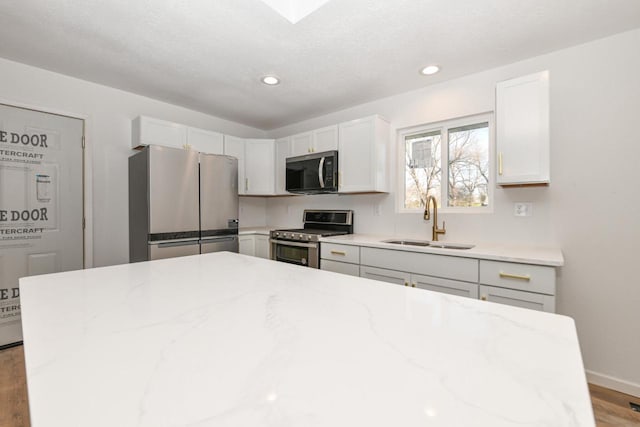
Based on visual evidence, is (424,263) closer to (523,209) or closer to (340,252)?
(340,252)

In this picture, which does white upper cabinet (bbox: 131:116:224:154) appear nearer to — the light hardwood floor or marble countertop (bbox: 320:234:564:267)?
the light hardwood floor

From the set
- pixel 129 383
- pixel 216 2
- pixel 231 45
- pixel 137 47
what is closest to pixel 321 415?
pixel 129 383

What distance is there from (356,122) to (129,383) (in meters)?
2.96

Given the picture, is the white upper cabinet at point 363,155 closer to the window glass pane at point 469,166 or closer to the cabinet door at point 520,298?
the window glass pane at point 469,166

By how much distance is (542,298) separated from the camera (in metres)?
1.78

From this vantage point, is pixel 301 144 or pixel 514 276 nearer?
pixel 514 276

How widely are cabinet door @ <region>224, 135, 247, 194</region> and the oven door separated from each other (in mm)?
1007

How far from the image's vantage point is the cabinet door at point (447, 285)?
6.68ft

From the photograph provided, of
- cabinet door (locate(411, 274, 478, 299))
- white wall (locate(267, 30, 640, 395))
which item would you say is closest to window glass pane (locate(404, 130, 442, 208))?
white wall (locate(267, 30, 640, 395))

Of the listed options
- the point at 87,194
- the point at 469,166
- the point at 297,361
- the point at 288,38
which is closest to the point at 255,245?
the point at 87,194

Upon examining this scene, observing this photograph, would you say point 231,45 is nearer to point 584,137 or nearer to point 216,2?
point 216,2

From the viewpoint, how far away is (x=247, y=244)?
3.61 m

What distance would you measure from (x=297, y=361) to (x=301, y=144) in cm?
328

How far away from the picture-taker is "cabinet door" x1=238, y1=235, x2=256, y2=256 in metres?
3.55
